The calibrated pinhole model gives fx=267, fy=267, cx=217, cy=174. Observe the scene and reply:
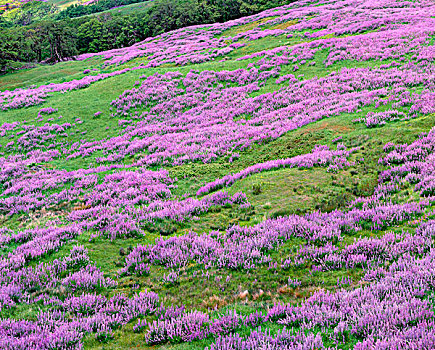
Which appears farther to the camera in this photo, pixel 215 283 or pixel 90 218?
pixel 90 218

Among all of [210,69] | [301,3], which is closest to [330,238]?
[210,69]

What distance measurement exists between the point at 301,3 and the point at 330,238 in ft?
282

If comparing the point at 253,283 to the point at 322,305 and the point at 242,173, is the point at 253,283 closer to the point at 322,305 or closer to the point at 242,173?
the point at 322,305

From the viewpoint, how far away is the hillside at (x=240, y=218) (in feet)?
17.6

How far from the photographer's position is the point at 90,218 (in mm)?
11719

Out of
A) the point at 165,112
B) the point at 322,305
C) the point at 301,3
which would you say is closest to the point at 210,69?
the point at 165,112

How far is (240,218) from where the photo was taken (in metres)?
10.6

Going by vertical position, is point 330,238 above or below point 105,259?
below

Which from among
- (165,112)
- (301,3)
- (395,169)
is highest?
(301,3)

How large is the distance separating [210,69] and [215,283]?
35.4 m

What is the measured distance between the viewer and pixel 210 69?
124 ft

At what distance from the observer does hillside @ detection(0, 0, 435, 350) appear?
5.37 meters

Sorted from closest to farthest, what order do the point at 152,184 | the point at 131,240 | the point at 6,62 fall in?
the point at 131,240 < the point at 152,184 < the point at 6,62

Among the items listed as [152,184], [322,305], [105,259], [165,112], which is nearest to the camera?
[322,305]
